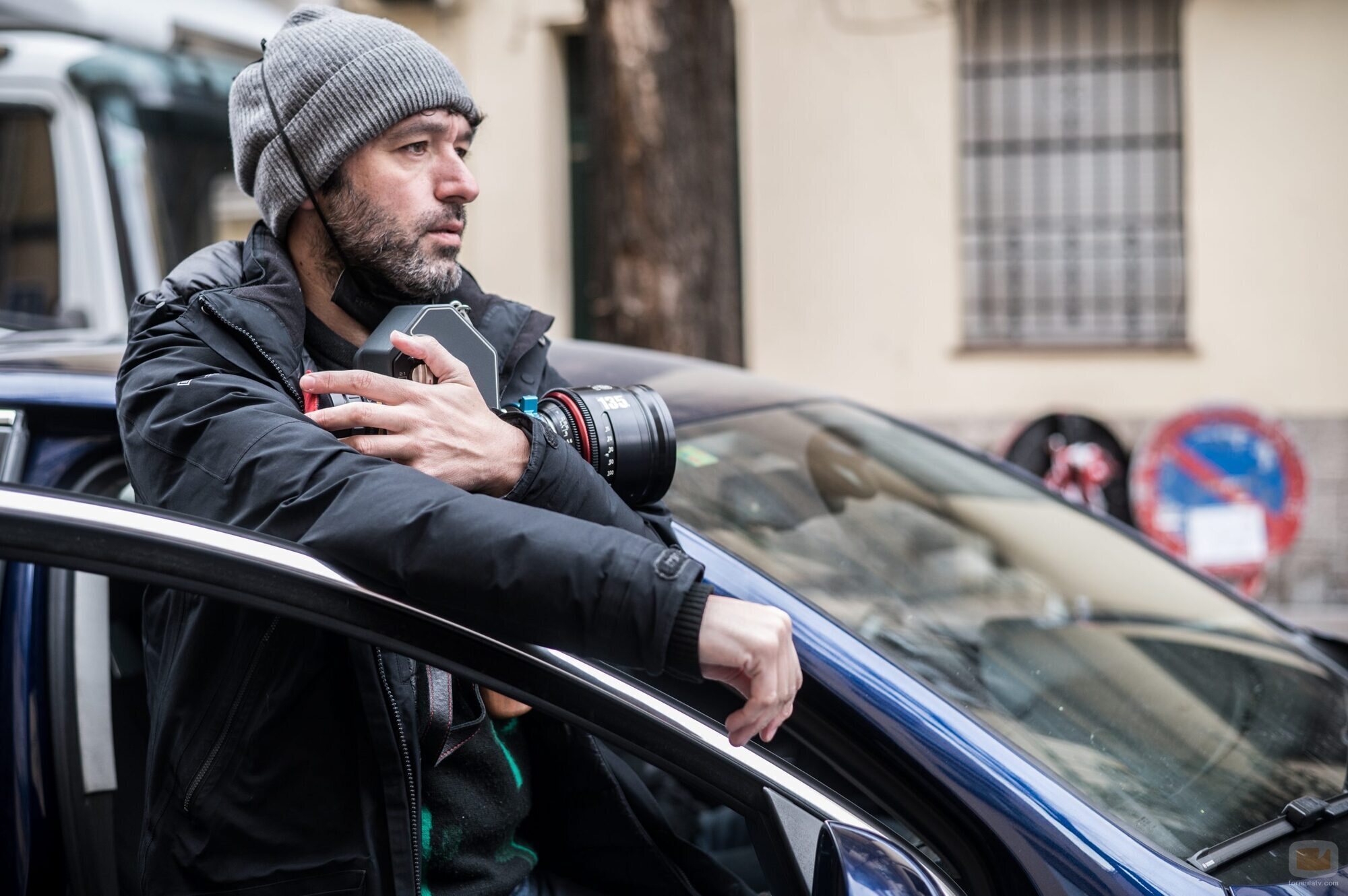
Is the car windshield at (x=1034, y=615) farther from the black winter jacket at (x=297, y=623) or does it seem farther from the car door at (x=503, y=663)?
the black winter jacket at (x=297, y=623)

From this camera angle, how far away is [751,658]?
1271mm

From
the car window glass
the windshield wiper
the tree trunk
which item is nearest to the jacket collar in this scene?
the windshield wiper

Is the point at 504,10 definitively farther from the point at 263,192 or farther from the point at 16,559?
the point at 16,559

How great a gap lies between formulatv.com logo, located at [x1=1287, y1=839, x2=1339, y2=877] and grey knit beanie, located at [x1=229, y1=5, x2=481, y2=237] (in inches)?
55.6

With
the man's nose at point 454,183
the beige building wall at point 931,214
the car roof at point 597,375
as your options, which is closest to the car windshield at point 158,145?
the car roof at point 597,375

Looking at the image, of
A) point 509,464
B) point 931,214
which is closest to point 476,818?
point 509,464

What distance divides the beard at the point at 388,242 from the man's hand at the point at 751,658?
65cm

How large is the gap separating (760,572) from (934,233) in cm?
616

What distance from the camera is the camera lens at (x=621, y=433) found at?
1.57m

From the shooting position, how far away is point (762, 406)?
88.3 inches

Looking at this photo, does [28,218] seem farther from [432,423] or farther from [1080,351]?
[1080,351]

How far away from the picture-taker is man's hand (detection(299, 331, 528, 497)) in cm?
140

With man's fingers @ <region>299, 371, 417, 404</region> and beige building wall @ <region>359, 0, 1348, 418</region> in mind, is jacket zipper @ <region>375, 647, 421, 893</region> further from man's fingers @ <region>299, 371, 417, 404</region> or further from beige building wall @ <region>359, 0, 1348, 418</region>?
beige building wall @ <region>359, 0, 1348, 418</region>

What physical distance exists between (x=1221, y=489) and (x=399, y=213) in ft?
11.4
